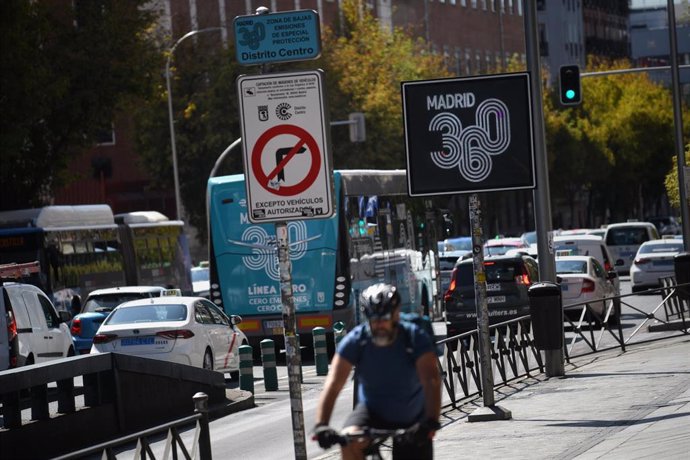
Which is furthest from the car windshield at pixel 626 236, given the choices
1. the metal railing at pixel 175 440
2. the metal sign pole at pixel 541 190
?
the metal railing at pixel 175 440

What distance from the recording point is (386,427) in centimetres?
839

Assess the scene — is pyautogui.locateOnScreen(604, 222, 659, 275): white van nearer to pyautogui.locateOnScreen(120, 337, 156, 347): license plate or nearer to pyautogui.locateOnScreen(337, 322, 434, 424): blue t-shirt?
pyautogui.locateOnScreen(120, 337, 156, 347): license plate

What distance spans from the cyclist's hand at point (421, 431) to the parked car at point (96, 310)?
960 inches

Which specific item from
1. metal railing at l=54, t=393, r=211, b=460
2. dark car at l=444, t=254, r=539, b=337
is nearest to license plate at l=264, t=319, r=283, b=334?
dark car at l=444, t=254, r=539, b=337

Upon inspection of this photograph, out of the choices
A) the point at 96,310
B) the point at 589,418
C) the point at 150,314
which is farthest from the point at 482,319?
the point at 96,310

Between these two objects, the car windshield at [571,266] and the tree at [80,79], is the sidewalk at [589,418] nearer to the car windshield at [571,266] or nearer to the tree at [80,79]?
the car windshield at [571,266]

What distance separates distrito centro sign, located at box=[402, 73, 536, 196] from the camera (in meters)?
16.6

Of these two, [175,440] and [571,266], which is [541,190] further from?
[571,266]

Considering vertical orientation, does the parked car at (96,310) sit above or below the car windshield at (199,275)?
above

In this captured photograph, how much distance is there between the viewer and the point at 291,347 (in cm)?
1110

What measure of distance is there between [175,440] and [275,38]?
2698 millimetres

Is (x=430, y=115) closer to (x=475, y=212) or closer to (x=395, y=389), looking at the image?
(x=475, y=212)

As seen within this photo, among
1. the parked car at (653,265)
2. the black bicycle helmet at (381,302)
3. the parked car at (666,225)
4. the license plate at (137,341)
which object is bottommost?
the parked car at (666,225)

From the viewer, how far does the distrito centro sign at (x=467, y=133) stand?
16.6 metres
